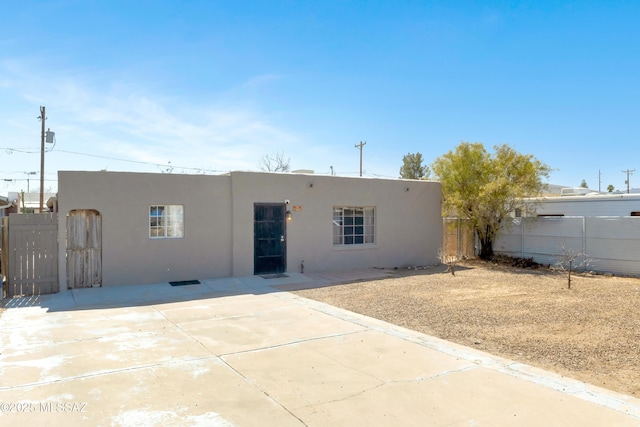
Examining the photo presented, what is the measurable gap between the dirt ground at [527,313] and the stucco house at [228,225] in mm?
2236

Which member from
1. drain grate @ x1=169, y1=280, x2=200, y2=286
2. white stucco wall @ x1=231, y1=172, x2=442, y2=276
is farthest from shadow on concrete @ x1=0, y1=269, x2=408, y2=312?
white stucco wall @ x1=231, y1=172, x2=442, y2=276

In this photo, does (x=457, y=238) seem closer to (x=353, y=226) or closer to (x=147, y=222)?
(x=353, y=226)

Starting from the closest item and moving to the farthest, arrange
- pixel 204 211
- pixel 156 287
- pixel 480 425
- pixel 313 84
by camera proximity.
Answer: pixel 480 425
pixel 156 287
pixel 204 211
pixel 313 84

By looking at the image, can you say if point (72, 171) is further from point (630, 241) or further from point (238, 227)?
point (630, 241)

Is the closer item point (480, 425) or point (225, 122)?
point (480, 425)

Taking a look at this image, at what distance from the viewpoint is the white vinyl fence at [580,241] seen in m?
13.1

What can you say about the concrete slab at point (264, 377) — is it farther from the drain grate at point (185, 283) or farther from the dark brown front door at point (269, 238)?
the dark brown front door at point (269, 238)

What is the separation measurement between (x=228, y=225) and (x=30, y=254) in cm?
476

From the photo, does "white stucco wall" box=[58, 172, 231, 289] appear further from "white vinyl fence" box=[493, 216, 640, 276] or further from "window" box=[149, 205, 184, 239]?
"white vinyl fence" box=[493, 216, 640, 276]

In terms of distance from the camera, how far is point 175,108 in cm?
1669

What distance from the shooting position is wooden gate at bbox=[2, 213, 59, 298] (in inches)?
382

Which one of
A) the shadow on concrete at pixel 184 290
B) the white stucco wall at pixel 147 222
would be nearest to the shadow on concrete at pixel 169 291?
the shadow on concrete at pixel 184 290

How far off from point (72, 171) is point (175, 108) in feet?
23.1

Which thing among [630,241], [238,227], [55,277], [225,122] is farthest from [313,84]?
[630,241]
